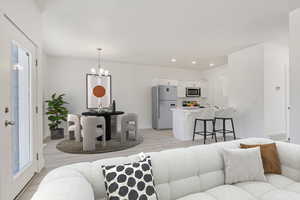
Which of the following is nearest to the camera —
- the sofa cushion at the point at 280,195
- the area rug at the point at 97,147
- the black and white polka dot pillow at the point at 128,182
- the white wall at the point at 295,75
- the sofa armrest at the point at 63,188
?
the sofa armrest at the point at 63,188

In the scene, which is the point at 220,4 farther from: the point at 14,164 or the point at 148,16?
the point at 14,164

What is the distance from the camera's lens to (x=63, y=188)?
86 centimetres

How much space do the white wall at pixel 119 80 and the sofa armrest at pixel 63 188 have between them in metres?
5.21

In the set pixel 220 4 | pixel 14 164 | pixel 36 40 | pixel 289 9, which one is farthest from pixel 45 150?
pixel 289 9

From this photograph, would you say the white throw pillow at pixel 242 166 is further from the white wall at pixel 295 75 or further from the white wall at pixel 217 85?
the white wall at pixel 217 85

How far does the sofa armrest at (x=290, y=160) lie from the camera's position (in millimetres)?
1619

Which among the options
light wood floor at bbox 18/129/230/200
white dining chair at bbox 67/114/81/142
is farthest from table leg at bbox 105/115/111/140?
light wood floor at bbox 18/129/230/200

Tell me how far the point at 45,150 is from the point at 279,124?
6.33m

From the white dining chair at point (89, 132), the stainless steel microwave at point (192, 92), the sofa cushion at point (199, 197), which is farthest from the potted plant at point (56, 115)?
the stainless steel microwave at point (192, 92)

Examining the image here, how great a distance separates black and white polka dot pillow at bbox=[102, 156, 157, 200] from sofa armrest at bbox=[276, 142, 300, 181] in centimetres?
146

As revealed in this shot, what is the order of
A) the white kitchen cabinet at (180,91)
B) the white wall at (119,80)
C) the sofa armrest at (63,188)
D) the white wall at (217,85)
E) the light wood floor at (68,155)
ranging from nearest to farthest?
the sofa armrest at (63,188) → the light wood floor at (68,155) → the white wall at (119,80) → the white wall at (217,85) → the white kitchen cabinet at (180,91)

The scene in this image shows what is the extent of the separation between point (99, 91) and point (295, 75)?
5.46 metres

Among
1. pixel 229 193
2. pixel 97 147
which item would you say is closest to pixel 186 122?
pixel 97 147

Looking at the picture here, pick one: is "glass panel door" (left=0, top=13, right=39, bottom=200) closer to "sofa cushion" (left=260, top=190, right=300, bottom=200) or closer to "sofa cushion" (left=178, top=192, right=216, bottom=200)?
"sofa cushion" (left=178, top=192, right=216, bottom=200)
